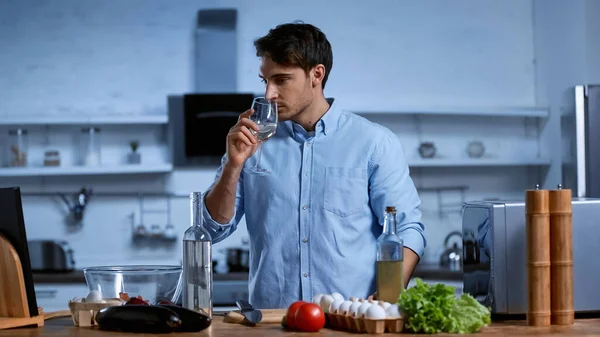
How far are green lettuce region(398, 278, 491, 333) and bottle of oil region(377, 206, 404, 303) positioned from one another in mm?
148

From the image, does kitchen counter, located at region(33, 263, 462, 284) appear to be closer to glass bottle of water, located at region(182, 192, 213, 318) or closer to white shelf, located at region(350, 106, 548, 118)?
white shelf, located at region(350, 106, 548, 118)

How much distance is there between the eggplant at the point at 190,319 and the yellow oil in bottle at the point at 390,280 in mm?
427

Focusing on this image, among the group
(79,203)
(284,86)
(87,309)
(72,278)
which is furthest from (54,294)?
(87,309)

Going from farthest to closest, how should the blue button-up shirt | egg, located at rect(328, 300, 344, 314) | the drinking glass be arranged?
the blue button-up shirt → the drinking glass → egg, located at rect(328, 300, 344, 314)

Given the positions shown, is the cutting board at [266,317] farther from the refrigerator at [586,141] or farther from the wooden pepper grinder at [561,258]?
the refrigerator at [586,141]

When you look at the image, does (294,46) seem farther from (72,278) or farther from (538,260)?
(72,278)

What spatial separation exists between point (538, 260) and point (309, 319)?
573mm

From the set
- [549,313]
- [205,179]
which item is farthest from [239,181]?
[205,179]

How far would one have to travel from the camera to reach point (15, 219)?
6.97ft

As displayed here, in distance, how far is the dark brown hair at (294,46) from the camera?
2598 mm

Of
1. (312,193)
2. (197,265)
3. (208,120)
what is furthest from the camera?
(208,120)

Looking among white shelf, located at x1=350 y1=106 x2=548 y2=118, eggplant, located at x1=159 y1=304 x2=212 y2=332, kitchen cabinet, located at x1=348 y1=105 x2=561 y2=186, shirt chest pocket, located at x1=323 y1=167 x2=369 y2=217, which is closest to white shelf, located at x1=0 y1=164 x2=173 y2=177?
white shelf, located at x1=350 y1=106 x2=548 y2=118

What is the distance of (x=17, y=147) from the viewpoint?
221 inches

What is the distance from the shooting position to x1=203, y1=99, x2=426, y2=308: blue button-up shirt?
8.80 feet
